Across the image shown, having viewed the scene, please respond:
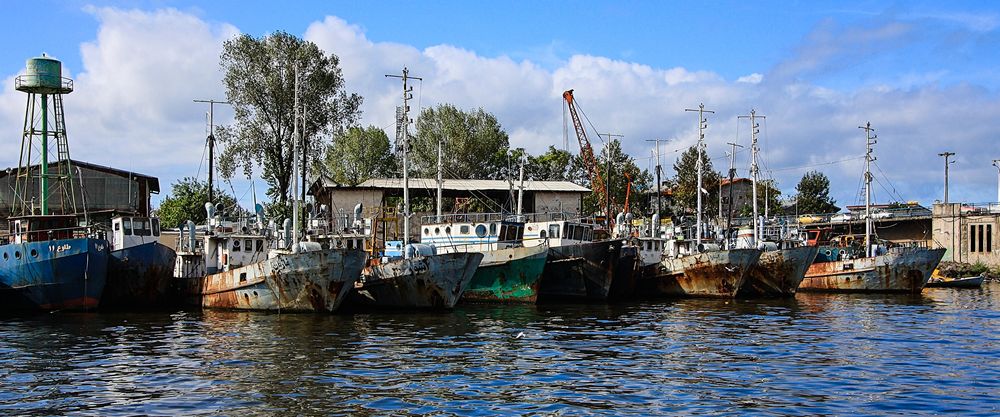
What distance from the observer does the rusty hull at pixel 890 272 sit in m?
51.5

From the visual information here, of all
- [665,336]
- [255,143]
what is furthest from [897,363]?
[255,143]

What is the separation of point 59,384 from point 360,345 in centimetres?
832

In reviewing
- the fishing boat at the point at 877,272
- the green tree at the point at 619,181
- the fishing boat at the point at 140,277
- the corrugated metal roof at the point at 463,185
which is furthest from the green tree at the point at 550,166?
the fishing boat at the point at 140,277

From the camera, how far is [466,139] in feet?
281

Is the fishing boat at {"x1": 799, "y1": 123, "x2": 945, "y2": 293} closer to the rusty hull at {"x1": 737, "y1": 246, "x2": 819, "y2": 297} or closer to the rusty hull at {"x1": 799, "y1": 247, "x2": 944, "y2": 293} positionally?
the rusty hull at {"x1": 799, "y1": 247, "x2": 944, "y2": 293}

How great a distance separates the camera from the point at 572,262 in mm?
43719

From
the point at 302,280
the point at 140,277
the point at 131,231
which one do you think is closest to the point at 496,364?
the point at 302,280

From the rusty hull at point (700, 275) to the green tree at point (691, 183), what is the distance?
4092cm

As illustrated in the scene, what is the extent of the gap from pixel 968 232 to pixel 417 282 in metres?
52.4

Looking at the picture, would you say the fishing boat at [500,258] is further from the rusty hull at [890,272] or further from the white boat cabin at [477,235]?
the rusty hull at [890,272]

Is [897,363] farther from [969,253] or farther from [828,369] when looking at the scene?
[969,253]

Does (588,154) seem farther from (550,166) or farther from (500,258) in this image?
(500,258)

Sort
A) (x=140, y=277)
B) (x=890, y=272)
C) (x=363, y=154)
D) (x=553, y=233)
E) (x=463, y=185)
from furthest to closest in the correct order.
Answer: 1. (x=363, y=154)
2. (x=463, y=185)
3. (x=890, y=272)
4. (x=553, y=233)
5. (x=140, y=277)

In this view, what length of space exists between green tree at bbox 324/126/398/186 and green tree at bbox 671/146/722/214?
29930 mm
